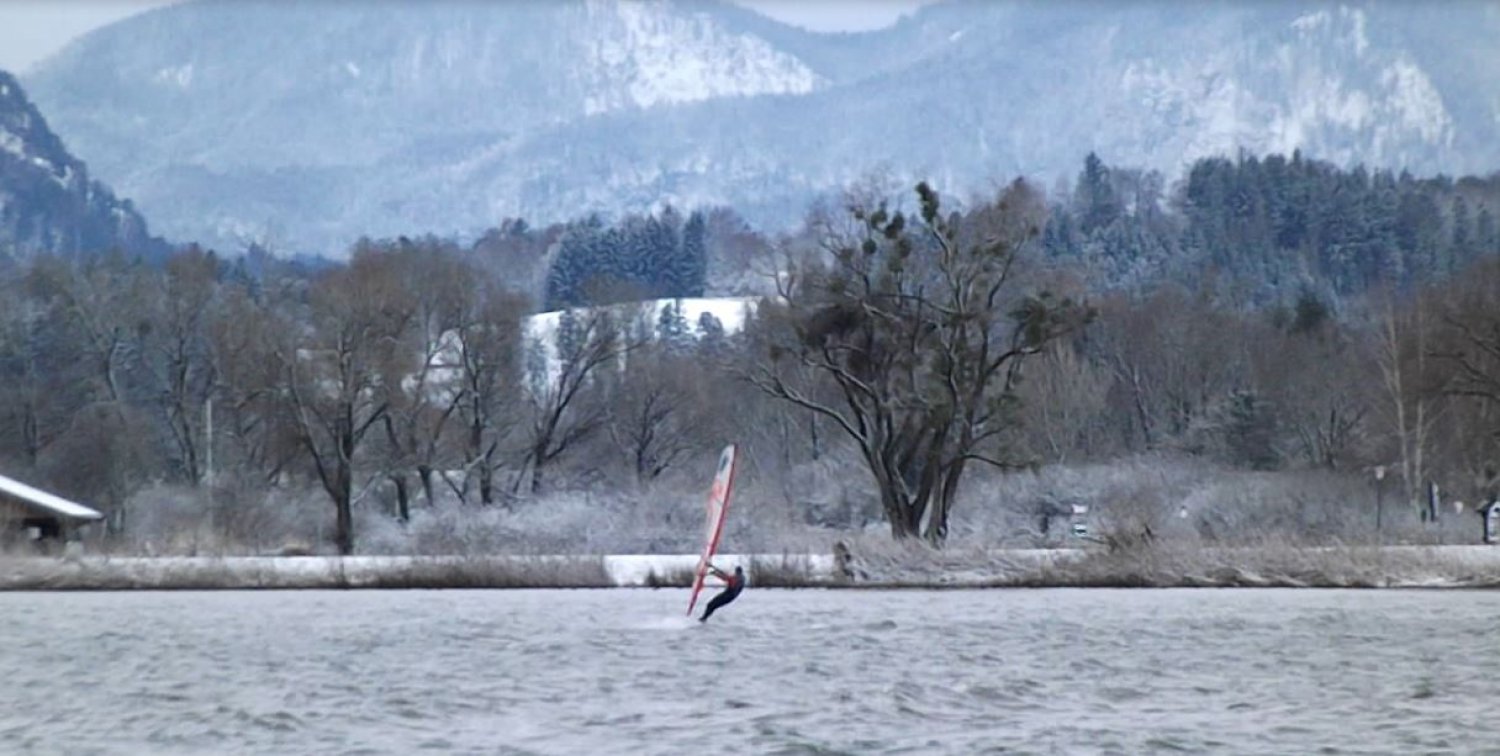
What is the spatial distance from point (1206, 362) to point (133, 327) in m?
51.6

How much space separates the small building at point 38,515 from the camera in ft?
239

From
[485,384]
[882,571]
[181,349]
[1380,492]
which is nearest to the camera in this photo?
[882,571]

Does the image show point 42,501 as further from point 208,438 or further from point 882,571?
point 882,571

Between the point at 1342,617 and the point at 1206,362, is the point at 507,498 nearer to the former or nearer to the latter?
the point at 1206,362

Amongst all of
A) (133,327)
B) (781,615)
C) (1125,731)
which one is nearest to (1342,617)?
(781,615)

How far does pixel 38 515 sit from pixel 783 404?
4348 cm

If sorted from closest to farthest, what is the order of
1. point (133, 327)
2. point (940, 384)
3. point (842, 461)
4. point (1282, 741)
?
1. point (1282, 741)
2. point (940, 384)
3. point (842, 461)
4. point (133, 327)

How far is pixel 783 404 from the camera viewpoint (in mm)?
110938

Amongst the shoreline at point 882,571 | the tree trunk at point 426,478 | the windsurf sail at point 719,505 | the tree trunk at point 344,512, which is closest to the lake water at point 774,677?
the windsurf sail at point 719,505

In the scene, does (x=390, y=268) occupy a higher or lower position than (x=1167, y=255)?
lower

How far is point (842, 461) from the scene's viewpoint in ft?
322

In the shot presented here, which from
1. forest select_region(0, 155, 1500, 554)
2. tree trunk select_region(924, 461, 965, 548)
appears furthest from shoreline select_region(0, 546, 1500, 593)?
tree trunk select_region(924, 461, 965, 548)

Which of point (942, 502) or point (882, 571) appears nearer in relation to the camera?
point (882, 571)

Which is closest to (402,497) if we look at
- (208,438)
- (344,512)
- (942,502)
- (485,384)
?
(344,512)
